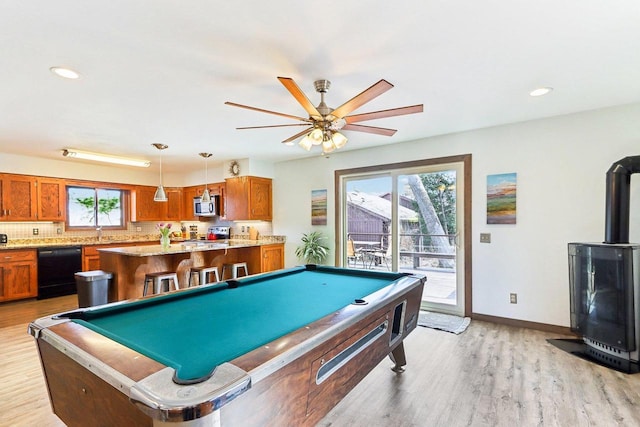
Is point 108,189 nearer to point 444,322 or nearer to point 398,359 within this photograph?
point 398,359

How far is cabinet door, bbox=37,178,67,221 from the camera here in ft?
17.9

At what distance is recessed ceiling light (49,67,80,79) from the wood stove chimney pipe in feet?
15.7

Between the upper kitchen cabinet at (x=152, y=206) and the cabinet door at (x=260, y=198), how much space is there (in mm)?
2535

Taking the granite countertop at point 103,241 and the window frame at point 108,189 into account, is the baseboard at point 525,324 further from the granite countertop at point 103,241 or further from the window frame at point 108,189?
the window frame at point 108,189

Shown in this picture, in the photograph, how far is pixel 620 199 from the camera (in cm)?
287

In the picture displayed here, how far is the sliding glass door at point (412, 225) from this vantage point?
4219mm

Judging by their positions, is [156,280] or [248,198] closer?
[156,280]

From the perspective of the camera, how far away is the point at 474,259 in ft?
13.1

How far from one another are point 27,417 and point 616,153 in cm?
556

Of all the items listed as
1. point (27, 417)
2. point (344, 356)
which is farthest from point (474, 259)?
point (27, 417)

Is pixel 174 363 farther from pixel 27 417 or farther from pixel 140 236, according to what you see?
pixel 140 236

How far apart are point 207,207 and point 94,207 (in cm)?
→ 236

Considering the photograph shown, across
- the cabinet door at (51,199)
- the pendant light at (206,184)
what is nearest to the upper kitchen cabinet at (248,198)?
the pendant light at (206,184)

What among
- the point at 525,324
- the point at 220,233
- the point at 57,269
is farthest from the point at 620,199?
the point at 57,269
